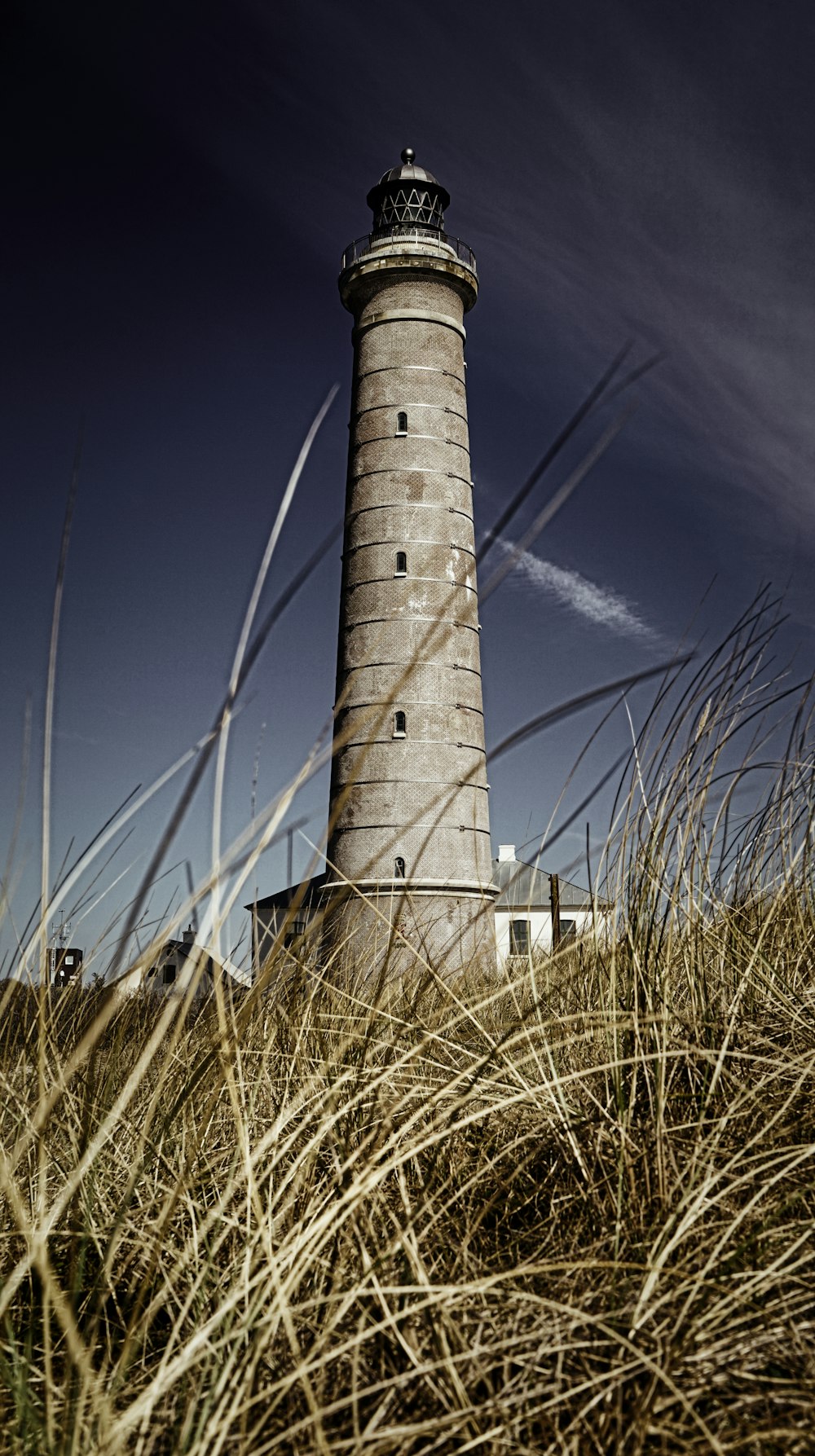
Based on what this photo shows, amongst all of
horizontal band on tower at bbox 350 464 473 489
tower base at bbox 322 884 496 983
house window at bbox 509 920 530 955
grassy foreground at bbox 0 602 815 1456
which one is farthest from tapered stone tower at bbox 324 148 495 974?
grassy foreground at bbox 0 602 815 1456

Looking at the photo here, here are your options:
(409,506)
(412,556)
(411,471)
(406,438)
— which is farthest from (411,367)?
(412,556)

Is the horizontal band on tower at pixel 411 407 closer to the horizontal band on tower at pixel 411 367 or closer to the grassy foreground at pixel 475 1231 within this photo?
the horizontal band on tower at pixel 411 367

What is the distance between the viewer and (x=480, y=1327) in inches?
33.8

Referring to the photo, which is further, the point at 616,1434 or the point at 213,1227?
the point at 213,1227

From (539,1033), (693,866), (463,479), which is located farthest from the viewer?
(463,479)

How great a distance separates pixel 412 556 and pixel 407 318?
4.19m

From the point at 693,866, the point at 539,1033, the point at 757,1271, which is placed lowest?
the point at 757,1271

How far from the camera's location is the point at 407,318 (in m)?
16.4

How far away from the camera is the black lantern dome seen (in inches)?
702

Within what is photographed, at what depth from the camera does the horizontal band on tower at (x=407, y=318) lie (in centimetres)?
1642

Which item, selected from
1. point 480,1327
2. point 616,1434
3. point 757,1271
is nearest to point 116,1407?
point 480,1327

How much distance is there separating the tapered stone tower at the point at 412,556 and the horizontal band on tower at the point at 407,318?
0.07 feet

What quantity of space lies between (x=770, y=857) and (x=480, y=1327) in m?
1.46

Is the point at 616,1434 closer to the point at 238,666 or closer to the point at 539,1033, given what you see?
the point at 238,666
